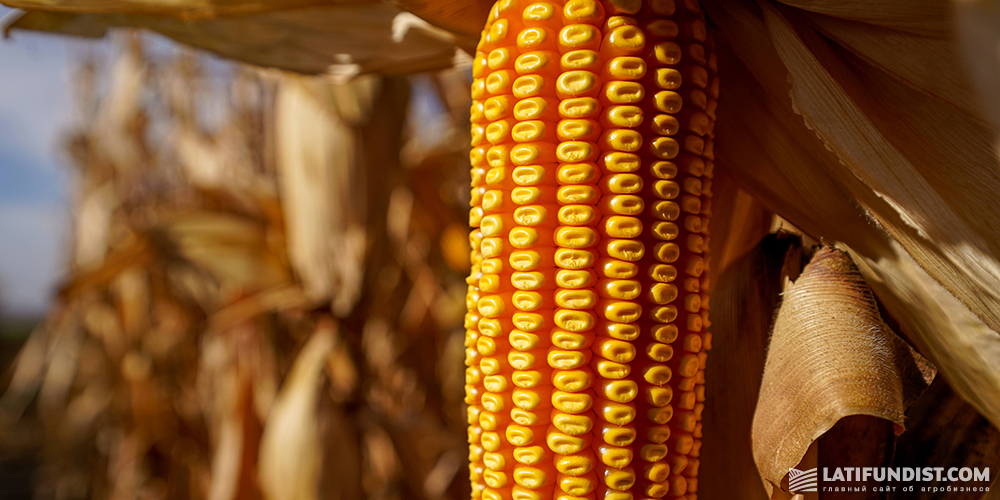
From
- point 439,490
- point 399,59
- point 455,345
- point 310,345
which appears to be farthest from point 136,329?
point 399,59

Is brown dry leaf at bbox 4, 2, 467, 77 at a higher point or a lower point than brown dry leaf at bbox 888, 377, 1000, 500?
higher

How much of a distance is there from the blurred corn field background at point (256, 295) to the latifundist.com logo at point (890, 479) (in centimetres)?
114

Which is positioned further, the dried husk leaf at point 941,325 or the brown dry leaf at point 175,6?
the brown dry leaf at point 175,6

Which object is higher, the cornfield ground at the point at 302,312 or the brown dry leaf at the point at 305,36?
the brown dry leaf at the point at 305,36

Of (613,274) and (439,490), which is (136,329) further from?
(613,274)

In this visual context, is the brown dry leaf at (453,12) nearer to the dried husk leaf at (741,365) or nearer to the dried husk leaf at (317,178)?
the dried husk leaf at (741,365)

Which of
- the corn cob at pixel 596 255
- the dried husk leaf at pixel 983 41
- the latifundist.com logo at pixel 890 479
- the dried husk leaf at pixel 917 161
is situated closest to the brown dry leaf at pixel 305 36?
the corn cob at pixel 596 255

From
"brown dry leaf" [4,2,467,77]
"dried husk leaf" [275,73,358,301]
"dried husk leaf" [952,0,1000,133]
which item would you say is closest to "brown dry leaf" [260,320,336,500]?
"dried husk leaf" [275,73,358,301]

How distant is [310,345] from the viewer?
64.6 inches

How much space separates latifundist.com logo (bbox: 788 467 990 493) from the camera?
672mm

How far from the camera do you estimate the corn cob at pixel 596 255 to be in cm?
60

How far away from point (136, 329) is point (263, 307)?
7.12ft

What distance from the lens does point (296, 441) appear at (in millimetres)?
1477

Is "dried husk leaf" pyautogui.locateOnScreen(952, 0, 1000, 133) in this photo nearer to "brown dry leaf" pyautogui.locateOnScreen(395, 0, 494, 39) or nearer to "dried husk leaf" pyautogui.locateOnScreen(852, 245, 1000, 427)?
"dried husk leaf" pyautogui.locateOnScreen(852, 245, 1000, 427)
